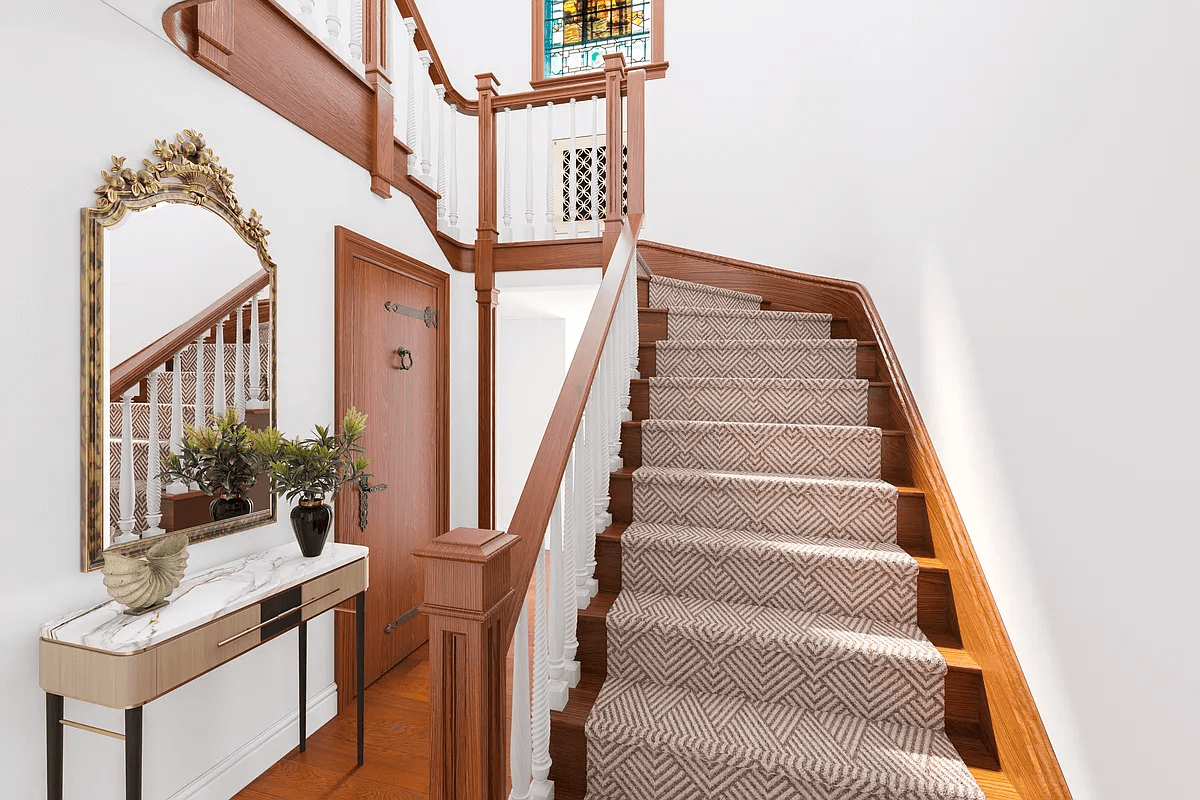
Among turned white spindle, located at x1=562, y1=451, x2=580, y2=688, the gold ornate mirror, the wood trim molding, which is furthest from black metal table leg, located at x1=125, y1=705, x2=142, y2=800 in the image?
the wood trim molding

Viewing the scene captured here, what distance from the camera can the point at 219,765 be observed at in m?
1.80

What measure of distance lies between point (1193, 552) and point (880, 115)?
205cm

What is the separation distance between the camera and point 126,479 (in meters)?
1.53

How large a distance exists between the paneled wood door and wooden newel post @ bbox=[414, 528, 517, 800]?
1.58 metres

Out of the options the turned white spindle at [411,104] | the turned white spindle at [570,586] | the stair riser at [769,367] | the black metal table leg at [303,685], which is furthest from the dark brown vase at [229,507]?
the turned white spindle at [411,104]

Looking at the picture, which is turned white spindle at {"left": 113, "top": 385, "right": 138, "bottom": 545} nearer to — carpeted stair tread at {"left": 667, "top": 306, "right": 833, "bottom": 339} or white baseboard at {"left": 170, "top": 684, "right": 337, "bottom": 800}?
white baseboard at {"left": 170, "top": 684, "right": 337, "bottom": 800}

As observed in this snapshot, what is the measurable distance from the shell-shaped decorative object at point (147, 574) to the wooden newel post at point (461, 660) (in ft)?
3.09

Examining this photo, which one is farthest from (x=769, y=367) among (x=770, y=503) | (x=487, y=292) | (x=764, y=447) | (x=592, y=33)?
(x=592, y=33)

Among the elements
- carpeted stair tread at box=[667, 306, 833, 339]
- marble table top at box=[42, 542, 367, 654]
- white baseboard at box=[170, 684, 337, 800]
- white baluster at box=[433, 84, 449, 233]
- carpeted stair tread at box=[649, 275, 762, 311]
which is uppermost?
white baluster at box=[433, 84, 449, 233]

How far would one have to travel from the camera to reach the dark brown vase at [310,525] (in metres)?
1.91

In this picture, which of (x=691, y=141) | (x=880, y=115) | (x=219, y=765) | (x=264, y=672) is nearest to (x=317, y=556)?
(x=264, y=672)

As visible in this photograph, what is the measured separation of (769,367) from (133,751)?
7.64ft

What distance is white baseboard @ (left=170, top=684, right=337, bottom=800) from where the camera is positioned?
1751mm

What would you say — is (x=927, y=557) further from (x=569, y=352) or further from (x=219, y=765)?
(x=569, y=352)
